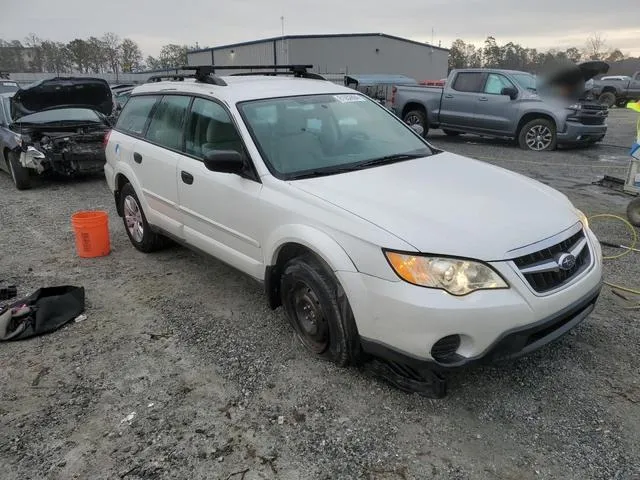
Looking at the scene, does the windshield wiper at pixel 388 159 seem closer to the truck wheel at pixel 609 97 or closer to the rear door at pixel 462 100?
the rear door at pixel 462 100

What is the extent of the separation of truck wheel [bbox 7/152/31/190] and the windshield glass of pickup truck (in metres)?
6.37

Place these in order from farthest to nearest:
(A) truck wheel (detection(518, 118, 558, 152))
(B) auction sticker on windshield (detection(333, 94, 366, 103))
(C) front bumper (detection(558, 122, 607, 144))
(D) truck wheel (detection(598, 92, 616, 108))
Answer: (D) truck wheel (detection(598, 92, 616, 108)) → (A) truck wheel (detection(518, 118, 558, 152)) → (C) front bumper (detection(558, 122, 607, 144)) → (B) auction sticker on windshield (detection(333, 94, 366, 103))

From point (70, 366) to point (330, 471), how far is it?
1.93 meters

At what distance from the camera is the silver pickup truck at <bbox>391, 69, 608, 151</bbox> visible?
1095 cm

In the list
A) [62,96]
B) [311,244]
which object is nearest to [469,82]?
[62,96]

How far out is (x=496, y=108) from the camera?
11734mm

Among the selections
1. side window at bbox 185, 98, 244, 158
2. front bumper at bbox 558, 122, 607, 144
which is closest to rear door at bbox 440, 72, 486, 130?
front bumper at bbox 558, 122, 607, 144

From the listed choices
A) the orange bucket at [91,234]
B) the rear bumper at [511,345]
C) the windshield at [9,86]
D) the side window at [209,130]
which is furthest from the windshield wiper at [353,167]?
the windshield at [9,86]

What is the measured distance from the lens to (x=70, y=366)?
323 centimetres

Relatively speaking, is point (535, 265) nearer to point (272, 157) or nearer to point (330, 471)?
point (330, 471)

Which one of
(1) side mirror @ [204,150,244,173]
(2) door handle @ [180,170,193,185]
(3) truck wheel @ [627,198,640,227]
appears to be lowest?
(3) truck wheel @ [627,198,640,227]

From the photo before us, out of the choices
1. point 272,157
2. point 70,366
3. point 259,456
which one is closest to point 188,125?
point 272,157

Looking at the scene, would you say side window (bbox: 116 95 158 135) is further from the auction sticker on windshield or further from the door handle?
the auction sticker on windshield

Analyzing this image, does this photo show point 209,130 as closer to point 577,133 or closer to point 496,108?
point 496,108
